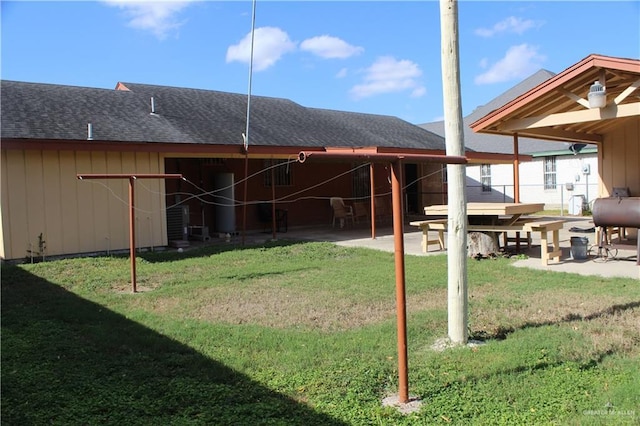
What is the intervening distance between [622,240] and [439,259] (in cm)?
431

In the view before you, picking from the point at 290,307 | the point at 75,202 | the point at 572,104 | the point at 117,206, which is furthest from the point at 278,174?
the point at 290,307

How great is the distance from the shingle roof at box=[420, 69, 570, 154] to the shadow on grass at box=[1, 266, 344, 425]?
18.5 m

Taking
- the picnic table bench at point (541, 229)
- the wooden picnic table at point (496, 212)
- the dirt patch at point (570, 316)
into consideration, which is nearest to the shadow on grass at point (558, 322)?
the dirt patch at point (570, 316)

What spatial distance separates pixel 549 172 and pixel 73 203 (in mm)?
20285

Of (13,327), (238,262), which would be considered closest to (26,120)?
(238,262)

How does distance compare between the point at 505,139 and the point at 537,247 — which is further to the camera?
the point at 505,139

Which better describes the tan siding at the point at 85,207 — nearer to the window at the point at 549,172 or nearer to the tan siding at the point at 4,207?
the tan siding at the point at 4,207

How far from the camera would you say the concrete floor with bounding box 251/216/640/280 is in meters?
8.74

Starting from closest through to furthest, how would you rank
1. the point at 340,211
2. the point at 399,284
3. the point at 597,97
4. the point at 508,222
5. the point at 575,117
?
the point at 399,284
the point at 597,97
the point at 575,117
the point at 508,222
the point at 340,211

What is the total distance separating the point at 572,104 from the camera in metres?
10.7

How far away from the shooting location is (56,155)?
11.4 m

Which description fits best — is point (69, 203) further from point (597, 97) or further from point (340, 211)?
point (597, 97)

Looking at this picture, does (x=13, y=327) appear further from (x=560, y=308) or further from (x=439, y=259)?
(x=439, y=259)

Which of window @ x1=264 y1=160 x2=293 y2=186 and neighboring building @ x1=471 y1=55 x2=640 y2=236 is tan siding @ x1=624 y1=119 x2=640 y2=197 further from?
window @ x1=264 y1=160 x2=293 y2=186
